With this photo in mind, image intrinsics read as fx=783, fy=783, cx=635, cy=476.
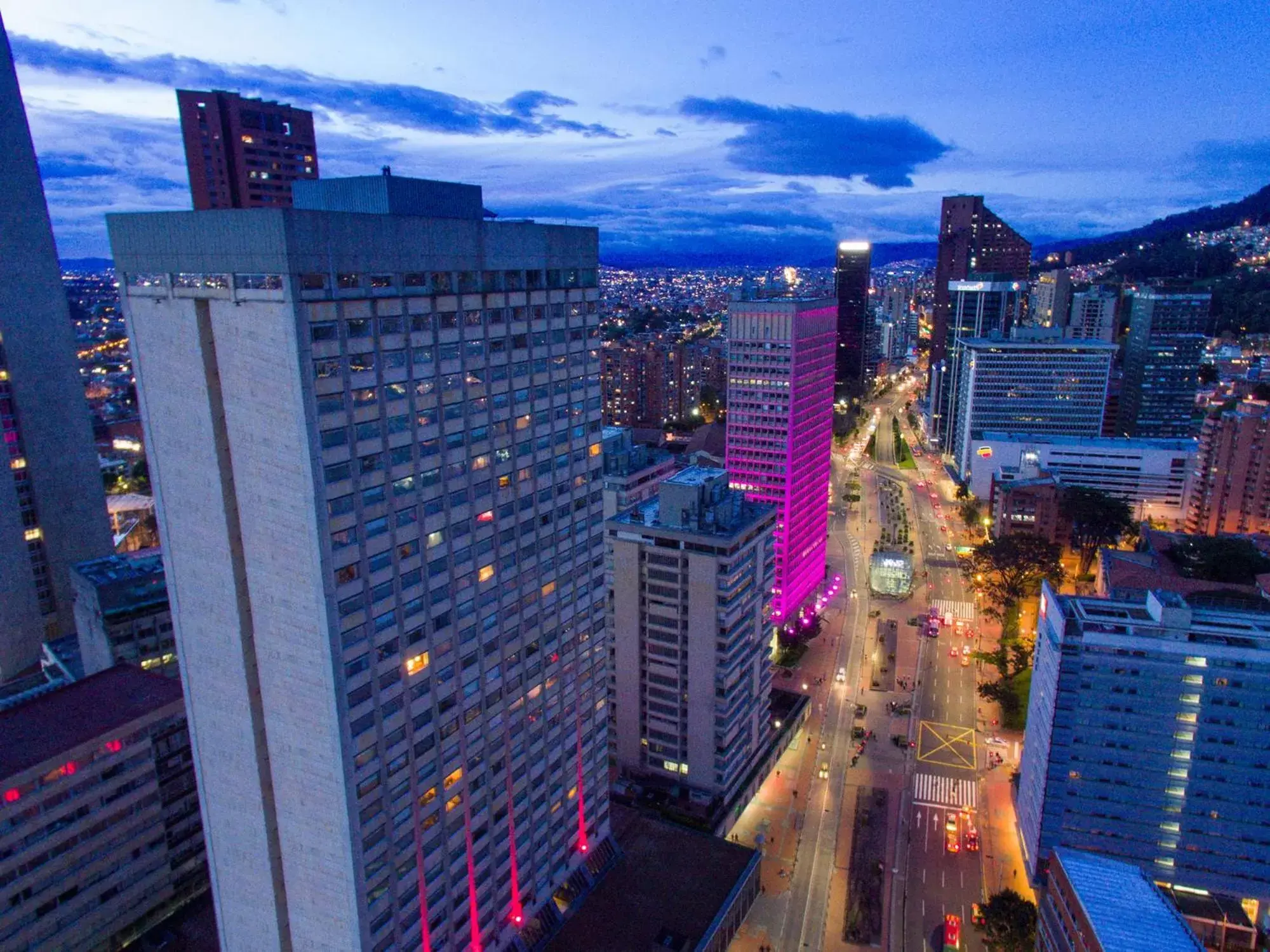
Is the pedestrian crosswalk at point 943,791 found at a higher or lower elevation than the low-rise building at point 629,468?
lower

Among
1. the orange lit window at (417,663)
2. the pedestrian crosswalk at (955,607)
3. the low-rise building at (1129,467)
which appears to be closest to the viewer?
the orange lit window at (417,663)

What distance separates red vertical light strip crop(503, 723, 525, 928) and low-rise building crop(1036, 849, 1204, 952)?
119ft

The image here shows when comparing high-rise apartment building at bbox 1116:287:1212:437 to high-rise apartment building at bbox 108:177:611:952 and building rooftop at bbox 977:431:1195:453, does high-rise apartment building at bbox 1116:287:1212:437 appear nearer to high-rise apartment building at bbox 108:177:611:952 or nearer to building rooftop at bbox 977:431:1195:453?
building rooftop at bbox 977:431:1195:453

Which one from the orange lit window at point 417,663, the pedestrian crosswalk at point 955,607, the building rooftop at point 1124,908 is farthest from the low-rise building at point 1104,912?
the pedestrian crosswalk at point 955,607

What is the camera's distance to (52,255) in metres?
93.9

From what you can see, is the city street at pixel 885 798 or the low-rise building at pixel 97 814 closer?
the low-rise building at pixel 97 814

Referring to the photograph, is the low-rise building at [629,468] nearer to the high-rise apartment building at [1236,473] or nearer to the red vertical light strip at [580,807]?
the red vertical light strip at [580,807]

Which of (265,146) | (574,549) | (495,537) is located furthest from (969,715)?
(265,146)

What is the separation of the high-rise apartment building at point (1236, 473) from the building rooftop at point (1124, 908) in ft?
353

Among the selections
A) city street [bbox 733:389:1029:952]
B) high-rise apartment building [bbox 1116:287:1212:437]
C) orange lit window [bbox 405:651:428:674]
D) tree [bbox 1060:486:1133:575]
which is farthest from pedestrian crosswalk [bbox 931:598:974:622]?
high-rise apartment building [bbox 1116:287:1212:437]

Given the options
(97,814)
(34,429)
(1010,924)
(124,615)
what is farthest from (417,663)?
(34,429)

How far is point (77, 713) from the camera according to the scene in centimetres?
6084

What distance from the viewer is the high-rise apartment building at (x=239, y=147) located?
144m

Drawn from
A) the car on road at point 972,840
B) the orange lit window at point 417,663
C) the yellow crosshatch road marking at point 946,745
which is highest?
the orange lit window at point 417,663
